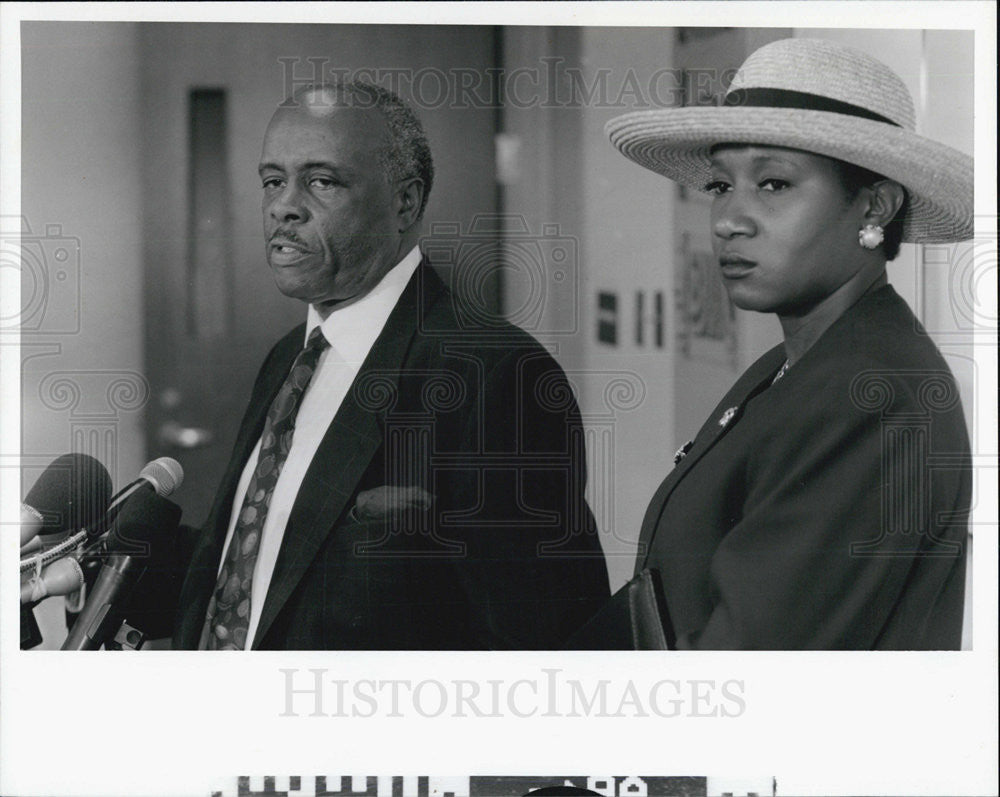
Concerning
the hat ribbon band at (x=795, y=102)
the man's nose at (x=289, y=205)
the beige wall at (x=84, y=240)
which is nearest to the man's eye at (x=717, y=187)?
the hat ribbon band at (x=795, y=102)

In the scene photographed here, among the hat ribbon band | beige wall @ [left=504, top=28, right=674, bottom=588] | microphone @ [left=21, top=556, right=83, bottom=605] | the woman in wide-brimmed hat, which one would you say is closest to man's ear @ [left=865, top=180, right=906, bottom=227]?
the woman in wide-brimmed hat

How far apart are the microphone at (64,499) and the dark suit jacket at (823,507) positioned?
1466 mm

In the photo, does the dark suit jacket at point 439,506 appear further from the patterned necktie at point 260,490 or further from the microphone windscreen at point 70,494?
the microphone windscreen at point 70,494

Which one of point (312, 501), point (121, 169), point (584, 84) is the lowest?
point (312, 501)

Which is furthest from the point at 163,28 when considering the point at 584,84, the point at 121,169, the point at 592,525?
the point at 592,525

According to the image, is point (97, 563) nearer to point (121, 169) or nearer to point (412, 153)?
point (121, 169)

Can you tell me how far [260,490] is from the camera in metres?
3.38

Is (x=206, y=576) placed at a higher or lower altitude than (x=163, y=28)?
lower

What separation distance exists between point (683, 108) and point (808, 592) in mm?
1298

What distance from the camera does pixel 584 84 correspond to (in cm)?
338

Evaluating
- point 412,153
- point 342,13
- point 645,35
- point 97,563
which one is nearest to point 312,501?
point 97,563

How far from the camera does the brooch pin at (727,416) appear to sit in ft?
11.0

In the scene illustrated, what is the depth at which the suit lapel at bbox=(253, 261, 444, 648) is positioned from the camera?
11.0ft

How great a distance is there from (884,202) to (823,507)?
2.61 feet
